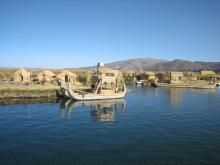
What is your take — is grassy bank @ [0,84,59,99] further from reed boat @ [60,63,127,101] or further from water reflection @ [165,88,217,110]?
water reflection @ [165,88,217,110]

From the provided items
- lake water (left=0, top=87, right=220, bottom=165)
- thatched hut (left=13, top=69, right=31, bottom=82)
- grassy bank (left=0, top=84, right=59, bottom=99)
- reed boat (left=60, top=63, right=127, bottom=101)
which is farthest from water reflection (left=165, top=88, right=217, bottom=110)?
thatched hut (left=13, top=69, right=31, bottom=82)

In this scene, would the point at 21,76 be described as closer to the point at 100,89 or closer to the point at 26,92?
the point at 26,92

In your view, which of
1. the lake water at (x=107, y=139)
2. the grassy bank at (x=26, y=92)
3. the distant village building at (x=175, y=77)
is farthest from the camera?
the distant village building at (x=175, y=77)

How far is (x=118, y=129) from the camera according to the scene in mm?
19922

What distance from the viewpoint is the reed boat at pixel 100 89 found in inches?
1533

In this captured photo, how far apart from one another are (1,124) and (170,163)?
15755 millimetres

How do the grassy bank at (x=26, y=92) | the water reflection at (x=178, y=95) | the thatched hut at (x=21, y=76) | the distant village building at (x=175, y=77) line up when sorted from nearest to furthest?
1. the grassy bank at (x=26, y=92)
2. the water reflection at (x=178, y=95)
3. the thatched hut at (x=21, y=76)
4. the distant village building at (x=175, y=77)

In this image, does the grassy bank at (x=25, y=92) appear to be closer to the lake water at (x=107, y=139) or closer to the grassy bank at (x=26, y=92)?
the grassy bank at (x=26, y=92)

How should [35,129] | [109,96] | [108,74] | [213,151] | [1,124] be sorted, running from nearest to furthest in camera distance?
[213,151] → [35,129] → [1,124] → [109,96] → [108,74]

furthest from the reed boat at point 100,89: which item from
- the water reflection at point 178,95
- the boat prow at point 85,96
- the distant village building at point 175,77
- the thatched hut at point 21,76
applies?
the distant village building at point 175,77

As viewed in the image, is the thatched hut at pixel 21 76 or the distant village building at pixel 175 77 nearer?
the thatched hut at pixel 21 76

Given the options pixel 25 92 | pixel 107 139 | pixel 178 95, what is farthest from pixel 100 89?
pixel 107 139

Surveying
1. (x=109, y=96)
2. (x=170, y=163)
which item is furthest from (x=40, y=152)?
(x=109, y=96)

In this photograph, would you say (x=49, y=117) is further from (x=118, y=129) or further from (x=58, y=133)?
(x=118, y=129)
